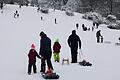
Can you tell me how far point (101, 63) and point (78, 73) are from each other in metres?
3.84

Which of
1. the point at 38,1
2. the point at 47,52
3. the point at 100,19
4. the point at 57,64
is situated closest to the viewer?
the point at 47,52

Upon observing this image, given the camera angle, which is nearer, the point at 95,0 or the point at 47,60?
the point at 47,60

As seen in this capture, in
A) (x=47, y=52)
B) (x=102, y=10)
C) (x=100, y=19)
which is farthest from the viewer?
(x=102, y=10)

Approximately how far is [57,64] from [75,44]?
139 centimetres

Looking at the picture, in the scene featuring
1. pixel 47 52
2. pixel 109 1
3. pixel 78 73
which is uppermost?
pixel 109 1

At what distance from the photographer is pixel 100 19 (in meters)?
81.1

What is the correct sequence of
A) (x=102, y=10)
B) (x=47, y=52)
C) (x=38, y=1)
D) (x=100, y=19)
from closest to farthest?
(x=47, y=52) → (x=100, y=19) → (x=102, y=10) → (x=38, y=1)

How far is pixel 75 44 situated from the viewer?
61.7ft

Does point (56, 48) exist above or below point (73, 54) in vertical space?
above

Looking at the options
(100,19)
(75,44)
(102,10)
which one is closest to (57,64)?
(75,44)

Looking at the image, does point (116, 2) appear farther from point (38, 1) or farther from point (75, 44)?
point (75, 44)

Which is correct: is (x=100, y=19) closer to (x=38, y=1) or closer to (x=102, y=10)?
(x=102, y=10)

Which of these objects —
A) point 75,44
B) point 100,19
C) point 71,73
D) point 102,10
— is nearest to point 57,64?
point 75,44

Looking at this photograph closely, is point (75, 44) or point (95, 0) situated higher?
point (95, 0)
